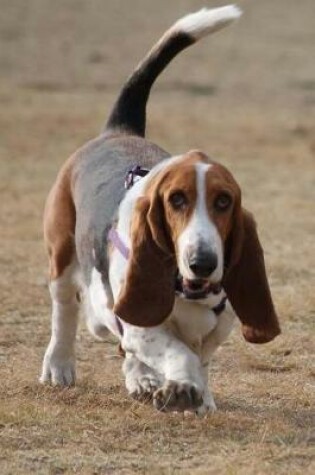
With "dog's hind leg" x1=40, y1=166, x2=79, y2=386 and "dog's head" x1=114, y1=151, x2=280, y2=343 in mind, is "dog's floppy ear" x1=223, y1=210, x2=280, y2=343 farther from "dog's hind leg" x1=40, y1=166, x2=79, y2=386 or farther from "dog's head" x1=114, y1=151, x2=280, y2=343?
"dog's hind leg" x1=40, y1=166, x2=79, y2=386

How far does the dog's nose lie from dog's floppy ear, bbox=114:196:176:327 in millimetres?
339

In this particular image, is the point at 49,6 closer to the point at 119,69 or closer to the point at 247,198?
the point at 119,69

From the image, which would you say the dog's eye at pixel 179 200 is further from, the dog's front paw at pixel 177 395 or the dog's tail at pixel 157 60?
the dog's tail at pixel 157 60

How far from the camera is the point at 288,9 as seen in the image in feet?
120

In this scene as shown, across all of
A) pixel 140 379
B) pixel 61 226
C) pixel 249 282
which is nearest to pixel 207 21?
pixel 61 226

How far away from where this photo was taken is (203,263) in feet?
18.2

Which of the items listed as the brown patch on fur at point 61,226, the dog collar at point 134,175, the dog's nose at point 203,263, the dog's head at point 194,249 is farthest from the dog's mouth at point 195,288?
the brown patch on fur at point 61,226

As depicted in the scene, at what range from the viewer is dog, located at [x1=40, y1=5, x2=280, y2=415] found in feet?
18.9

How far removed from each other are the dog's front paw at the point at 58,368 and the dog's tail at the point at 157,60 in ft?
3.80

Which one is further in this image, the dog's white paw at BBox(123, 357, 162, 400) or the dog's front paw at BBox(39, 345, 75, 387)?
the dog's front paw at BBox(39, 345, 75, 387)

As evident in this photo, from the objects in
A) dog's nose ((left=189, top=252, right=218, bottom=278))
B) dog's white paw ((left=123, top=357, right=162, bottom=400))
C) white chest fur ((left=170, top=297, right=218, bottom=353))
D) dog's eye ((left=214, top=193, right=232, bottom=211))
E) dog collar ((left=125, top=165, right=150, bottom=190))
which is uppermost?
dog's eye ((left=214, top=193, right=232, bottom=211))

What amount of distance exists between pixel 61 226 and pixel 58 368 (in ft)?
2.23

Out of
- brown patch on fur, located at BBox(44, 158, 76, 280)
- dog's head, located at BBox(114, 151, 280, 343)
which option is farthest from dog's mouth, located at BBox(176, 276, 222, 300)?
brown patch on fur, located at BBox(44, 158, 76, 280)

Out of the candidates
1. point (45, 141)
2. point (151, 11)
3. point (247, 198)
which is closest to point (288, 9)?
point (151, 11)
